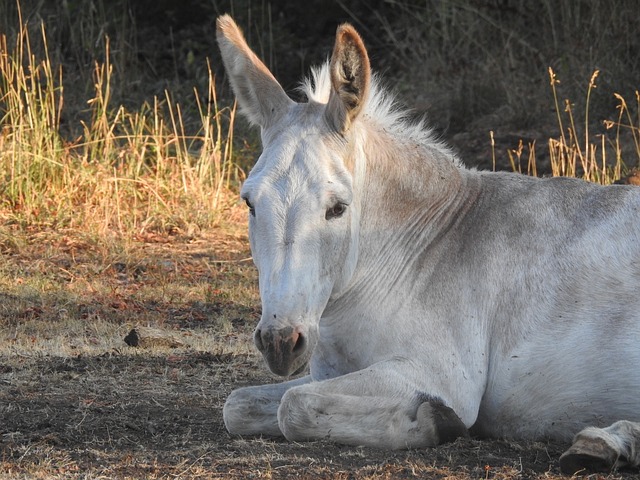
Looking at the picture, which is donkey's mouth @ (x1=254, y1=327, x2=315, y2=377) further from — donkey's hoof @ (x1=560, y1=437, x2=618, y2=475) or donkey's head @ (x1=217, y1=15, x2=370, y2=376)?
donkey's hoof @ (x1=560, y1=437, x2=618, y2=475)

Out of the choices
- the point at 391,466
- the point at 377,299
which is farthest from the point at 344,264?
the point at 391,466

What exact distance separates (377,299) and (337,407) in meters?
0.49

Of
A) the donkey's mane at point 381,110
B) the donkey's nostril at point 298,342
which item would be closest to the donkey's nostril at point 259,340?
the donkey's nostril at point 298,342

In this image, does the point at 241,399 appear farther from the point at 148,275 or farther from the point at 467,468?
the point at 148,275

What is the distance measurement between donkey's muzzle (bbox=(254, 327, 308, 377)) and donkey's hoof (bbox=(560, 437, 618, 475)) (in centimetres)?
90

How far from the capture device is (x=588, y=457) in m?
3.54

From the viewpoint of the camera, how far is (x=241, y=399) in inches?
168

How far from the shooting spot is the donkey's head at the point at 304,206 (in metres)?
3.70

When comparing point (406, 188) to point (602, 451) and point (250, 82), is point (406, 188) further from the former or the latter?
point (602, 451)

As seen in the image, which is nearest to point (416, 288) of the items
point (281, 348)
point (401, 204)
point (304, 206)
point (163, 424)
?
point (401, 204)

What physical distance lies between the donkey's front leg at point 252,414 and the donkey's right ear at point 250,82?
1032mm

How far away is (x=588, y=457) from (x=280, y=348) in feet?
3.35

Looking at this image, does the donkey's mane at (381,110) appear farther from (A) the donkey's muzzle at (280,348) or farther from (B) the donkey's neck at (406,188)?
(A) the donkey's muzzle at (280,348)

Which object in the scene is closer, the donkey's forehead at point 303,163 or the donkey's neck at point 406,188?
the donkey's forehead at point 303,163
